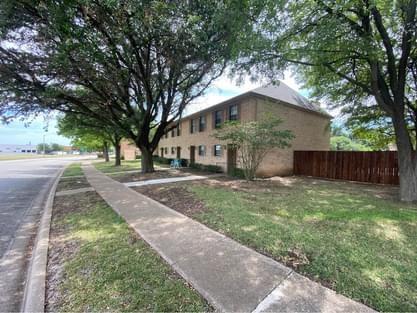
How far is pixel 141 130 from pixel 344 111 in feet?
41.3

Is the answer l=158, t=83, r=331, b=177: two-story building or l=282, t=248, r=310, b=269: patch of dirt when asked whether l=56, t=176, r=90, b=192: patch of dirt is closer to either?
l=158, t=83, r=331, b=177: two-story building

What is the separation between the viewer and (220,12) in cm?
619

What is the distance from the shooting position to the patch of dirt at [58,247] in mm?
2542

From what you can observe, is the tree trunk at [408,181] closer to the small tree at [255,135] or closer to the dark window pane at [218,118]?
the small tree at [255,135]

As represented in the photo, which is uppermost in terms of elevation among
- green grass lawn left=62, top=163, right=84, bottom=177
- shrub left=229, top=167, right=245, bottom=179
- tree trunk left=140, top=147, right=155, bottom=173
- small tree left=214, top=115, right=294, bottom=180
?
small tree left=214, top=115, right=294, bottom=180

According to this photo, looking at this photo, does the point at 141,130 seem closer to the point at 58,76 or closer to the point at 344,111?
the point at 58,76

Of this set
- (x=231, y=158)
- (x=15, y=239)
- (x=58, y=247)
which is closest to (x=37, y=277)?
(x=58, y=247)

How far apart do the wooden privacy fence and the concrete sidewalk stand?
37.3ft

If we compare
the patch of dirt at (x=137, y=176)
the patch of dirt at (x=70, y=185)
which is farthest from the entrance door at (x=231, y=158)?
the patch of dirt at (x=70, y=185)

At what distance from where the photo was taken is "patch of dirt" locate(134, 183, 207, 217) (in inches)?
231

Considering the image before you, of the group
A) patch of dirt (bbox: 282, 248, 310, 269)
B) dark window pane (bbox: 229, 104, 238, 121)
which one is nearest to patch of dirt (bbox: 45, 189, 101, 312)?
patch of dirt (bbox: 282, 248, 310, 269)

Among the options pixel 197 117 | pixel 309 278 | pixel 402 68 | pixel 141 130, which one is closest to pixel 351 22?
pixel 402 68

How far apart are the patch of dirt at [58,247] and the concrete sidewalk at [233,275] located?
127 centimetres

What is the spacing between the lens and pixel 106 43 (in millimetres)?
7207
